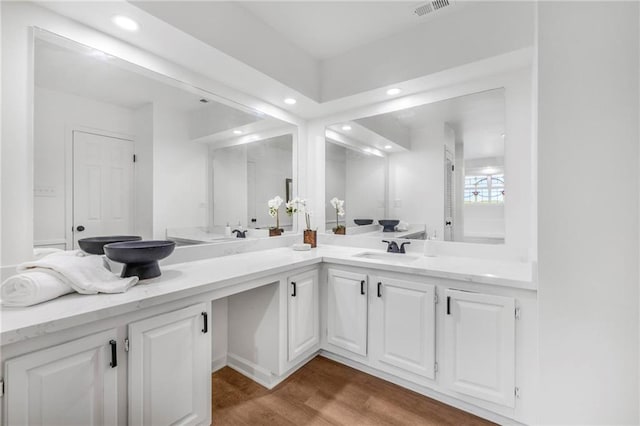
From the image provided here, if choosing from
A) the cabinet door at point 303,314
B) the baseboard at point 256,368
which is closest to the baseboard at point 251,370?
the baseboard at point 256,368

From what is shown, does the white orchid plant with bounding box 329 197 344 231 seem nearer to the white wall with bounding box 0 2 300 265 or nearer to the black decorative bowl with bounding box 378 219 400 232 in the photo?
the black decorative bowl with bounding box 378 219 400 232

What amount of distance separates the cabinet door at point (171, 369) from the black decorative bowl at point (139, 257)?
0.31m

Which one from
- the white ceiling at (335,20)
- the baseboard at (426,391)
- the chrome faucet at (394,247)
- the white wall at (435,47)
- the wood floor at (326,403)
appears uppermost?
the white ceiling at (335,20)

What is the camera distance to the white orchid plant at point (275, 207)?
2818 mm

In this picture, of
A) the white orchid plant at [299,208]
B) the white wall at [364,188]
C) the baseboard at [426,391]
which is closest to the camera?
the baseboard at [426,391]

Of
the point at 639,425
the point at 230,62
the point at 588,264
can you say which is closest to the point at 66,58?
the point at 230,62

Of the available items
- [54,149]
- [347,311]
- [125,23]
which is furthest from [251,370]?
[125,23]

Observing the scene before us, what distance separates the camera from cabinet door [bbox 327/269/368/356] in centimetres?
211

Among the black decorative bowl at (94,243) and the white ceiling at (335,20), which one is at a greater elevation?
the white ceiling at (335,20)

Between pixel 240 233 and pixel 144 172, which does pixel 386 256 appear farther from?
pixel 144 172

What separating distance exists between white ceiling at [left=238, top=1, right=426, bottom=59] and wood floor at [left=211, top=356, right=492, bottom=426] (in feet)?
8.79

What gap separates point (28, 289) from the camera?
3.51 ft

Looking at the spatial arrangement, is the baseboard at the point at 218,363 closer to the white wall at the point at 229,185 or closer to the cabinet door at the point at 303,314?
the cabinet door at the point at 303,314

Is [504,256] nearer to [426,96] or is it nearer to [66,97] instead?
[426,96]
